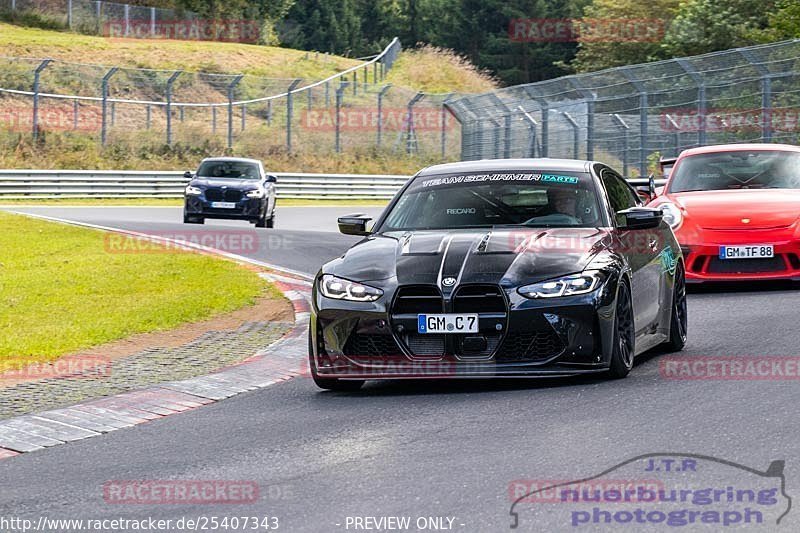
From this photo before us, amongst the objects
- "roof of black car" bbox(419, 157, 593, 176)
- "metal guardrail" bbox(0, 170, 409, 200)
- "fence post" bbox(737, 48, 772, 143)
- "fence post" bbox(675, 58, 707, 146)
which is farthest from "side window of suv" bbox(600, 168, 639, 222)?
"metal guardrail" bbox(0, 170, 409, 200)

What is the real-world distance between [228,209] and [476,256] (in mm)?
19431

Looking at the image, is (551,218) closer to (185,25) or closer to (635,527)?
(635,527)

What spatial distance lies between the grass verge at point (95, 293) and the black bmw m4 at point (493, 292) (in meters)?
3.00

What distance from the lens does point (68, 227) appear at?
79.0 feet

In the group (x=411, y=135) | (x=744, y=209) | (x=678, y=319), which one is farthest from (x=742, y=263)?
(x=411, y=135)

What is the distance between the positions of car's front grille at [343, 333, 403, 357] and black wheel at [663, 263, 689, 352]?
2.52 m

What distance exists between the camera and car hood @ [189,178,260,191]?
2741 cm

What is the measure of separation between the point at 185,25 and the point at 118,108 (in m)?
26.2

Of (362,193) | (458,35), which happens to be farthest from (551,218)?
(458,35)

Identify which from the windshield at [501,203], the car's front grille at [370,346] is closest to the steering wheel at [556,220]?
the windshield at [501,203]

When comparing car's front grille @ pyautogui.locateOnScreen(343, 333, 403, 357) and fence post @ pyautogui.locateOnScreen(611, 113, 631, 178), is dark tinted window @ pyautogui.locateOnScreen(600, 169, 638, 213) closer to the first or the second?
car's front grille @ pyautogui.locateOnScreen(343, 333, 403, 357)

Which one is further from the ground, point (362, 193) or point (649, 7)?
point (649, 7)

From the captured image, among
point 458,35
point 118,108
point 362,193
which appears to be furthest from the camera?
point 458,35

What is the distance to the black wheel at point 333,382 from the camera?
8.58 metres
